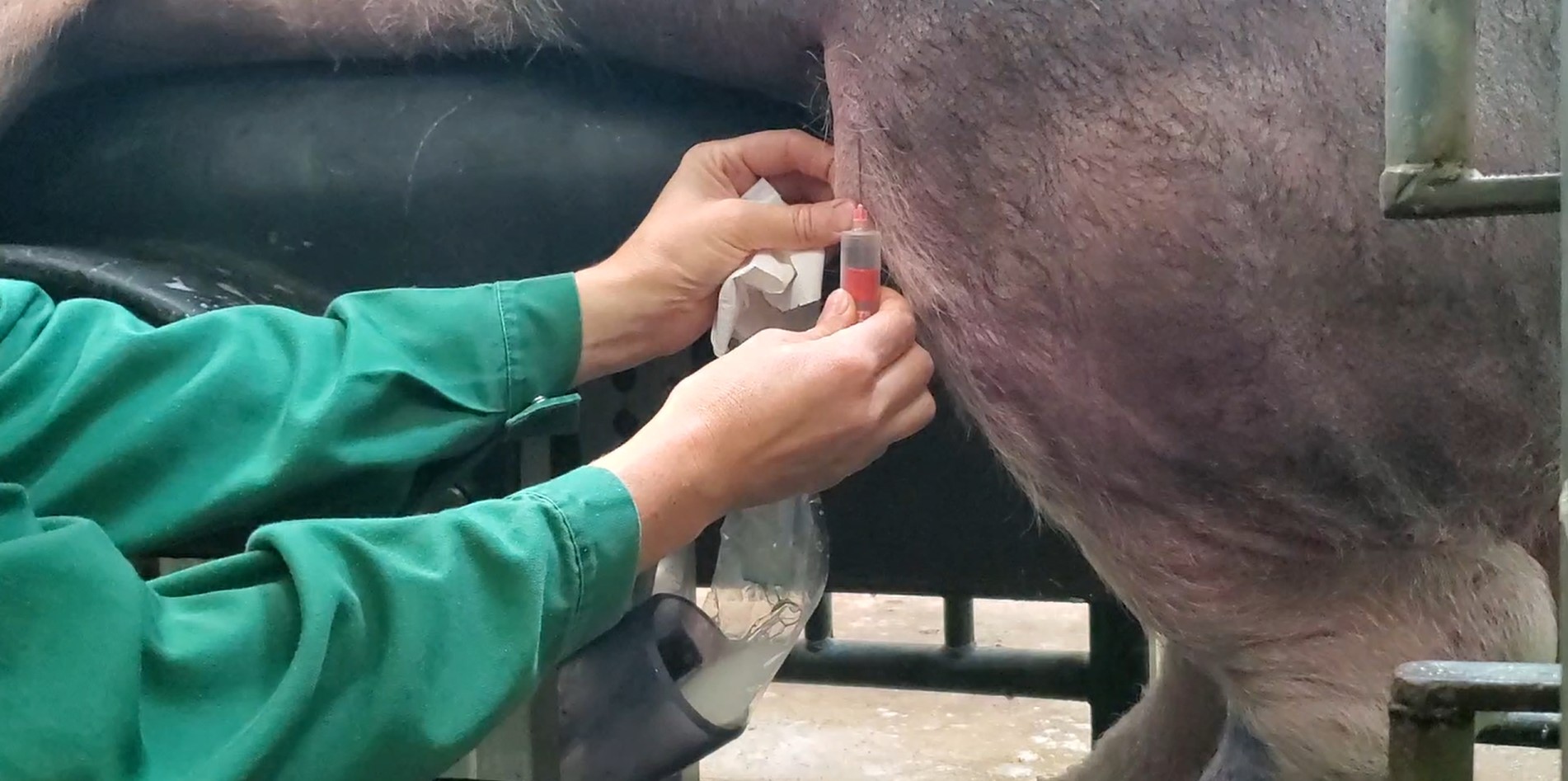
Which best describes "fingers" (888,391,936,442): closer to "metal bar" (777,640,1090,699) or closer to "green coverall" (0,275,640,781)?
"green coverall" (0,275,640,781)

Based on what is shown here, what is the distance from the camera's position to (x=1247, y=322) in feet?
2.19

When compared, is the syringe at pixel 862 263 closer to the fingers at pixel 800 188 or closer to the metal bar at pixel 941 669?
the fingers at pixel 800 188

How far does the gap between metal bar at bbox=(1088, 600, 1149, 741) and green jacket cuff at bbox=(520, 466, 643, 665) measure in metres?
0.76

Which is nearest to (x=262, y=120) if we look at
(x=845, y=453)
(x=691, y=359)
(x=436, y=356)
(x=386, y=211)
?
(x=386, y=211)

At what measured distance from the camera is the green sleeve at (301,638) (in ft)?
1.69

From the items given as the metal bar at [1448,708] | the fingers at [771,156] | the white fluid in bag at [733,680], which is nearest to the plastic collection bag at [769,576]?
the white fluid in bag at [733,680]

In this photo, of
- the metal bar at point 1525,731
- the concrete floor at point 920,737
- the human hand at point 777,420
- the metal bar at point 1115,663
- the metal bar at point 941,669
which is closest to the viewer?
the metal bar at point 1525,731

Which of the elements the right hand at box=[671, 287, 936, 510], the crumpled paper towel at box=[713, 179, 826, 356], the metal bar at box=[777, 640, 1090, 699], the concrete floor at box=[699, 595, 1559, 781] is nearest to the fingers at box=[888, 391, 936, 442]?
the right hand at box=[671, 287, 936, 510]

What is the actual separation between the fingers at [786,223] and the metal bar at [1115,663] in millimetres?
641

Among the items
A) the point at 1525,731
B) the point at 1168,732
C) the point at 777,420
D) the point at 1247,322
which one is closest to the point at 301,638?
the point at 777,420

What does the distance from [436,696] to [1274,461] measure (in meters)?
0.47

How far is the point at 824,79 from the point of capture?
860 mm

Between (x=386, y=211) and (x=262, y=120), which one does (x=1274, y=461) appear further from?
(x=262, y=120)

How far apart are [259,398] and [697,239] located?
0.32 metres
